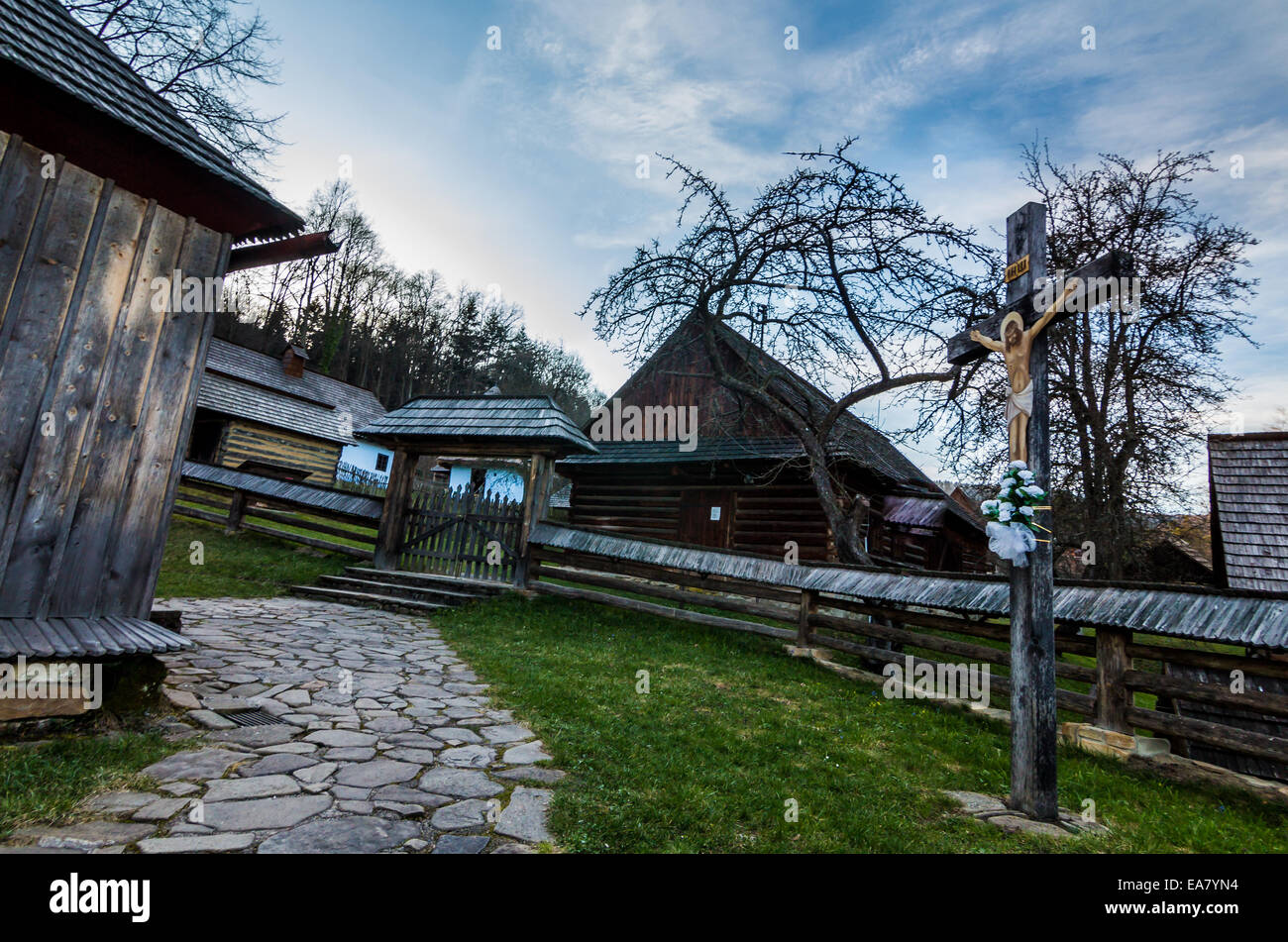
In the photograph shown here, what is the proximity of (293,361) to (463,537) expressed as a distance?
68.1 feet

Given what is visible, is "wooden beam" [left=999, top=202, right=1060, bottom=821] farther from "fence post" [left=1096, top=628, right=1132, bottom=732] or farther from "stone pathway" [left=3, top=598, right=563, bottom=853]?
"stone pathway" [left=3, top=598, right=563, bottom=853]

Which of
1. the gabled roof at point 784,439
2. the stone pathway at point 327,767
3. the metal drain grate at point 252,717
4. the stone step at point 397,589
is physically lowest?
the metal drain grate at point 252,717

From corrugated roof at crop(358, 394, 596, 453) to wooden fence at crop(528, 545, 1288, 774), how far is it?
190 centimetres

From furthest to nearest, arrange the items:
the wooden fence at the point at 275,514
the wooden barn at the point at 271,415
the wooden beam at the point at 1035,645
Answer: the wooden barn at the point at 271,415 < the wooden fence at the point at 275,514 < the wooden beam at the point at 1035,645

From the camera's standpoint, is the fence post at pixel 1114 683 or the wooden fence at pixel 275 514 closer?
the fence post at pixel 1114 683

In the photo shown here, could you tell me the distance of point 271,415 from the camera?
2277 cm

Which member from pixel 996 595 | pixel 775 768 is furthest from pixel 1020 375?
pixel 775 768

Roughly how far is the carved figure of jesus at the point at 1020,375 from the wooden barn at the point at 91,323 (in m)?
5.22

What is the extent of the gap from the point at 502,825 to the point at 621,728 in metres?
1.75

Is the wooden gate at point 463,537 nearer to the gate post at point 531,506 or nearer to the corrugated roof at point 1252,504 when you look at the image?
the gate post at point 531,506

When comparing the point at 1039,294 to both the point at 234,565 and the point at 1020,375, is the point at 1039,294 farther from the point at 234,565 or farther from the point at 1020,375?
the point at 234,565

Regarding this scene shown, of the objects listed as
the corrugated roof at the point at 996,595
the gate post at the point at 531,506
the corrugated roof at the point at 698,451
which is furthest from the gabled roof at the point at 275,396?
the corrugated roof at the point at 996,595

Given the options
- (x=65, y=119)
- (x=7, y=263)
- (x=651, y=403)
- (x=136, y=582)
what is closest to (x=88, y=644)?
(x=136, y=582)

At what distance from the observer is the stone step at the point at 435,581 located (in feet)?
31.5
